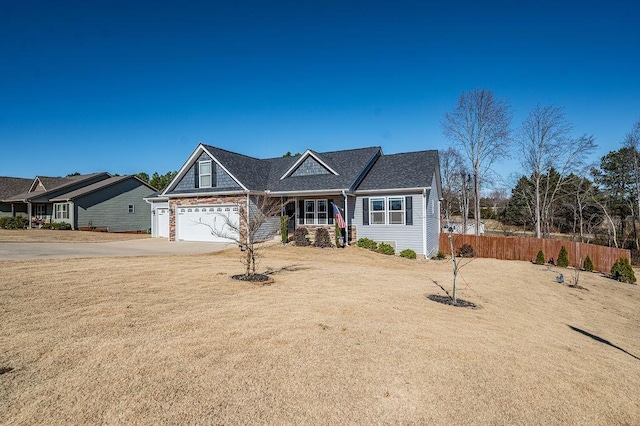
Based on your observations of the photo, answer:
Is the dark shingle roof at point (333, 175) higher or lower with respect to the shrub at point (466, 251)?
higher

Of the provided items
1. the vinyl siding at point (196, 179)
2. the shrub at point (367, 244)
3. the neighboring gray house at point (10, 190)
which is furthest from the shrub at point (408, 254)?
the neighboring gray house at point (10, 190)

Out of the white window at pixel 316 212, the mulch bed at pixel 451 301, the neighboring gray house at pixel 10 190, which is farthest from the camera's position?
the neighboring gray house at pixel 10 190

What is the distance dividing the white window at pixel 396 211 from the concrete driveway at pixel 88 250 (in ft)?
30.1

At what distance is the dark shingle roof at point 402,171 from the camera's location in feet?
64.4

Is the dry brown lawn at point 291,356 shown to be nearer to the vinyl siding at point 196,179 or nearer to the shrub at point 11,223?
the vinyl siding at point 196,179

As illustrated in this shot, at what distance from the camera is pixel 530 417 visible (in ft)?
12.9

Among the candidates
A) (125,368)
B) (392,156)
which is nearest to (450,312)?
(125,368)

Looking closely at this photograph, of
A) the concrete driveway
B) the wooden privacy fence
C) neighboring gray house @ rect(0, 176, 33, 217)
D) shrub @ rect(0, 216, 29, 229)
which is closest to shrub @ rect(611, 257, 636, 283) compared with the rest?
the wooden privacy fence

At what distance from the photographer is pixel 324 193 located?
1997 cm

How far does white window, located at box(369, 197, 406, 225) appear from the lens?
64.4 feet

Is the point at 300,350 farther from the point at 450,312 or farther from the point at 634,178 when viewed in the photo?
the point at 634,178

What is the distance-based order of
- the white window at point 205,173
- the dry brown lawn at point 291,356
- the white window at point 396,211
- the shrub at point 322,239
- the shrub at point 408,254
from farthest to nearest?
the white window at point 205,173 < the shrub at point 322,239 < the white window at point 396,211 < the shrub at point 408,254 < the dry brown lawn at point 291,356

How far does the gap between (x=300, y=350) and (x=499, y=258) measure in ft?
65.8

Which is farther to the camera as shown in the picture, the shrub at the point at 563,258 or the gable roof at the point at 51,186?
the gable roof at the point at 51,186
